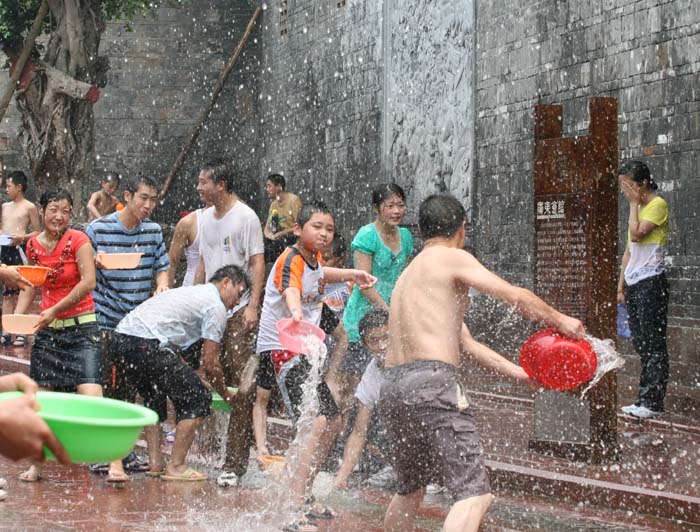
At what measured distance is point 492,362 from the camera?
5828 millimetres

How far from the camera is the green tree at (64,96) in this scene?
68.2 feet

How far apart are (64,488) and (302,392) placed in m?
1.57

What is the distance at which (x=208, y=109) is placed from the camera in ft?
95.2

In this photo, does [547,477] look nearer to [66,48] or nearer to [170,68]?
[66,48]

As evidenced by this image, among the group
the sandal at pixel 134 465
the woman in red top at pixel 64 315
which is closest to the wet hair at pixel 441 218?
the woman in red top at pixel 64 315

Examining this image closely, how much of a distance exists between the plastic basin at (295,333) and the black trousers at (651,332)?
150 inches

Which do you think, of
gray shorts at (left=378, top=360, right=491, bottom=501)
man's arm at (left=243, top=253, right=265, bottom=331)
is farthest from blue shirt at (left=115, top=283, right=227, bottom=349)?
gray shorts at (left=378, top=360, right=491, bottom=501)

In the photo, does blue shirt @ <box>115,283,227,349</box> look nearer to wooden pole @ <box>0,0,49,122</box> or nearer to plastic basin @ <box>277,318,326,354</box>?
plastic basin @ <box>277,318,326,354</box>

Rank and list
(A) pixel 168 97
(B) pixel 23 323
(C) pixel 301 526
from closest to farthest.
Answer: (C) pixel 301 526, (B) pixel 23 323, (A) pixel 168 97

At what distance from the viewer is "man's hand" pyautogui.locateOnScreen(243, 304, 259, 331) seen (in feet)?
28.9

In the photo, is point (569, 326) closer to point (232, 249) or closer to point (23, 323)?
point (23, 323)

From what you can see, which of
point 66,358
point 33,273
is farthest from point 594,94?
point 33,273

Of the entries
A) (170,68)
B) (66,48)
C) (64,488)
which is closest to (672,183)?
(64,488)

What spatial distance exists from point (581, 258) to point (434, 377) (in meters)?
3.43
